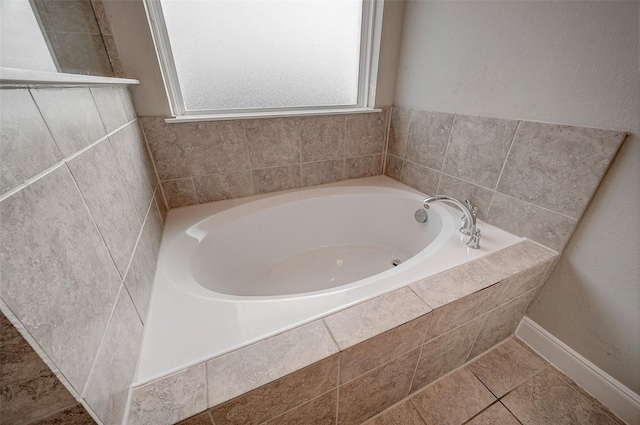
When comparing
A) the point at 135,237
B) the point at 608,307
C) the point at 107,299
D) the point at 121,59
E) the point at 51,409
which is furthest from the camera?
the point at 121,59

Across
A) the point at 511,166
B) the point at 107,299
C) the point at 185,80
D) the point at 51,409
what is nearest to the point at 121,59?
the point at 185,80

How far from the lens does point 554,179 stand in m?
0.90

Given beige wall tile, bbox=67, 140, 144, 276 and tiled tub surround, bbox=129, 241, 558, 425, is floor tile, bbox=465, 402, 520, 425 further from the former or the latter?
beige wall tile, bbox=67, 140, 144, 276

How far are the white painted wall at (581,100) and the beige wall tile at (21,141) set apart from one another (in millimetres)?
1332

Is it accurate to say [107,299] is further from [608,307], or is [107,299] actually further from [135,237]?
[608,307]

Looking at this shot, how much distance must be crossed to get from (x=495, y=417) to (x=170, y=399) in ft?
3.40

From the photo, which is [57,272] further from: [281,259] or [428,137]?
[428,137]

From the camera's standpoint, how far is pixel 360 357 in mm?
635

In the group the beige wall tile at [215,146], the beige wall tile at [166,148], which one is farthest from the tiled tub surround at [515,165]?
the beige wall tile at [166,148]

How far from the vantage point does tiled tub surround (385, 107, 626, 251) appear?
2.71 feet

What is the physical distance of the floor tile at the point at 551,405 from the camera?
0.86m

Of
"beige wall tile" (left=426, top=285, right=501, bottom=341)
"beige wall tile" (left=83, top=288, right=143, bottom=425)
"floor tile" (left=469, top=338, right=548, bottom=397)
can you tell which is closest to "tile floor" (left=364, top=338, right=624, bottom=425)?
"floor tile" (left=469, top=338, right=548, bottom=397)

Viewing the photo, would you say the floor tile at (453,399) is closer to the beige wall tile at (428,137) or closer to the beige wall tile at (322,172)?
the beige wall tile at (428,137)

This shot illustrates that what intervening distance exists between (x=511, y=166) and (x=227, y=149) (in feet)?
4.15
